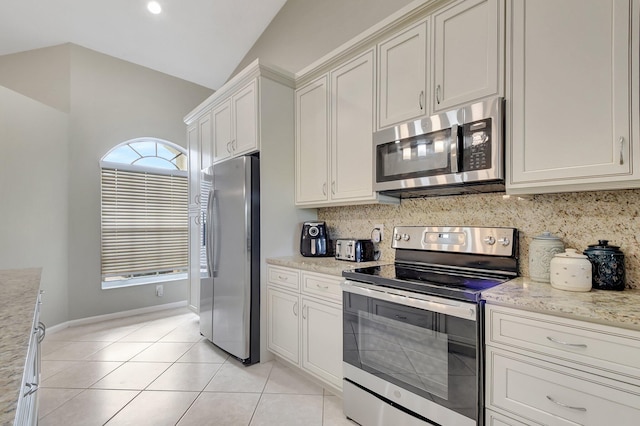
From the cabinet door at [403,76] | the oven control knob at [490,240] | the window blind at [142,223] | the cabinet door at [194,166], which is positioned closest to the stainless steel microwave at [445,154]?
the cabinet door at [403,76]

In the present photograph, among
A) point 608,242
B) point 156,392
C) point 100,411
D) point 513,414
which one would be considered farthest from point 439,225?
point 100,411

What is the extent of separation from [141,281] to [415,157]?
3905mm

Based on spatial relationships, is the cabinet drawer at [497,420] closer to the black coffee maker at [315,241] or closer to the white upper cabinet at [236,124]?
the black coffee maker at [315,241]

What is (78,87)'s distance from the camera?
11.9 feet

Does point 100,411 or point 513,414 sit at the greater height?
point 513,414

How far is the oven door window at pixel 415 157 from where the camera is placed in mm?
1781

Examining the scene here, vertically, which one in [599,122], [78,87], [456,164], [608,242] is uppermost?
[78,87]

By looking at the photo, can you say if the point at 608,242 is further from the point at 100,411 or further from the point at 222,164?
the point at 100,411

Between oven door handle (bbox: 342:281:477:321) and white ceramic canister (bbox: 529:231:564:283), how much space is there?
1.68 ft

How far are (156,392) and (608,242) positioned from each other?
9.43 feet

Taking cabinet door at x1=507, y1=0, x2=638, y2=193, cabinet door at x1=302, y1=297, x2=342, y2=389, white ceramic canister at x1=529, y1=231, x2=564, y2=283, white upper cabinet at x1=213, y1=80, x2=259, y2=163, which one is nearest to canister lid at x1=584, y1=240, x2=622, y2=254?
white ceramic canister at x1=529, y1=231, x2=564, y2=283

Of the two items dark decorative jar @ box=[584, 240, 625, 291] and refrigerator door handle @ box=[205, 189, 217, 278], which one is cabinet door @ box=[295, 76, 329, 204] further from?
dark decorative jar @ box=[584, 240, 625, 291]

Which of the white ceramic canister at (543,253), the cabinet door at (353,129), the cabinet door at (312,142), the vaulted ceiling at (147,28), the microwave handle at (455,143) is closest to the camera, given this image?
→ the white ceramic canister at (543,253)

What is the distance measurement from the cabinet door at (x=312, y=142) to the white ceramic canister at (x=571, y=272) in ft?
5.16
